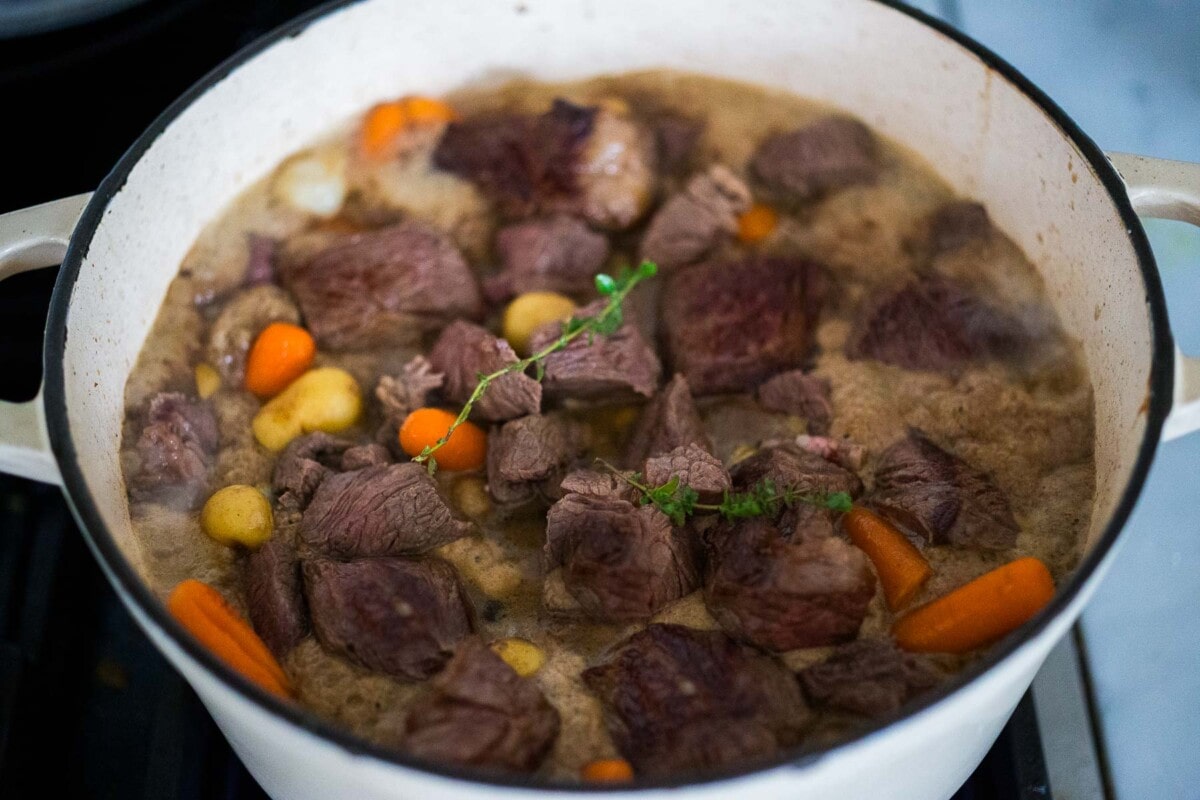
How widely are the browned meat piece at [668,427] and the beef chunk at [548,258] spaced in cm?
32

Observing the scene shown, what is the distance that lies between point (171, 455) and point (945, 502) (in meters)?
1.15

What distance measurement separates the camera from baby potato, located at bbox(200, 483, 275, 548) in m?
1.62

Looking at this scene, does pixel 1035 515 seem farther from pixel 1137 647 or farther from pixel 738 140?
pixel 738 140

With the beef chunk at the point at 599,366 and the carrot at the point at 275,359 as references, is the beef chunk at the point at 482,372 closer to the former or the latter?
the beef chunk at the point at 599,366

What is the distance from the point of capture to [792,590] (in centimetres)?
143

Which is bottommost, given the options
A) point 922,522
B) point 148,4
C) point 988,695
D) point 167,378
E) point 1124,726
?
point 1124,726

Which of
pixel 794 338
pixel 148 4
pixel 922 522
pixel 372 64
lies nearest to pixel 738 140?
pixel 794 338

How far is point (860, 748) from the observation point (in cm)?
105

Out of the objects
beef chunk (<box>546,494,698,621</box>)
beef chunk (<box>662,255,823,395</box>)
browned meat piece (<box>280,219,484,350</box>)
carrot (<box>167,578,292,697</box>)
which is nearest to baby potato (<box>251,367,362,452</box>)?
browned meat piece (<box>280,219,484,350</box>)

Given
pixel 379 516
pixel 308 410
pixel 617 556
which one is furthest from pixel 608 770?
pixel 308 410

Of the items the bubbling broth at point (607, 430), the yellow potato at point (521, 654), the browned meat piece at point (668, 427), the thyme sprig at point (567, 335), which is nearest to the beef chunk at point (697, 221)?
the bubbling broth at point (607, 430)

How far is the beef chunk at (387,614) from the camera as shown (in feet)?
4.81

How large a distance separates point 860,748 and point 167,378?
49.8 inches

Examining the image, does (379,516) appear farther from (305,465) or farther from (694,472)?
(694,472)
